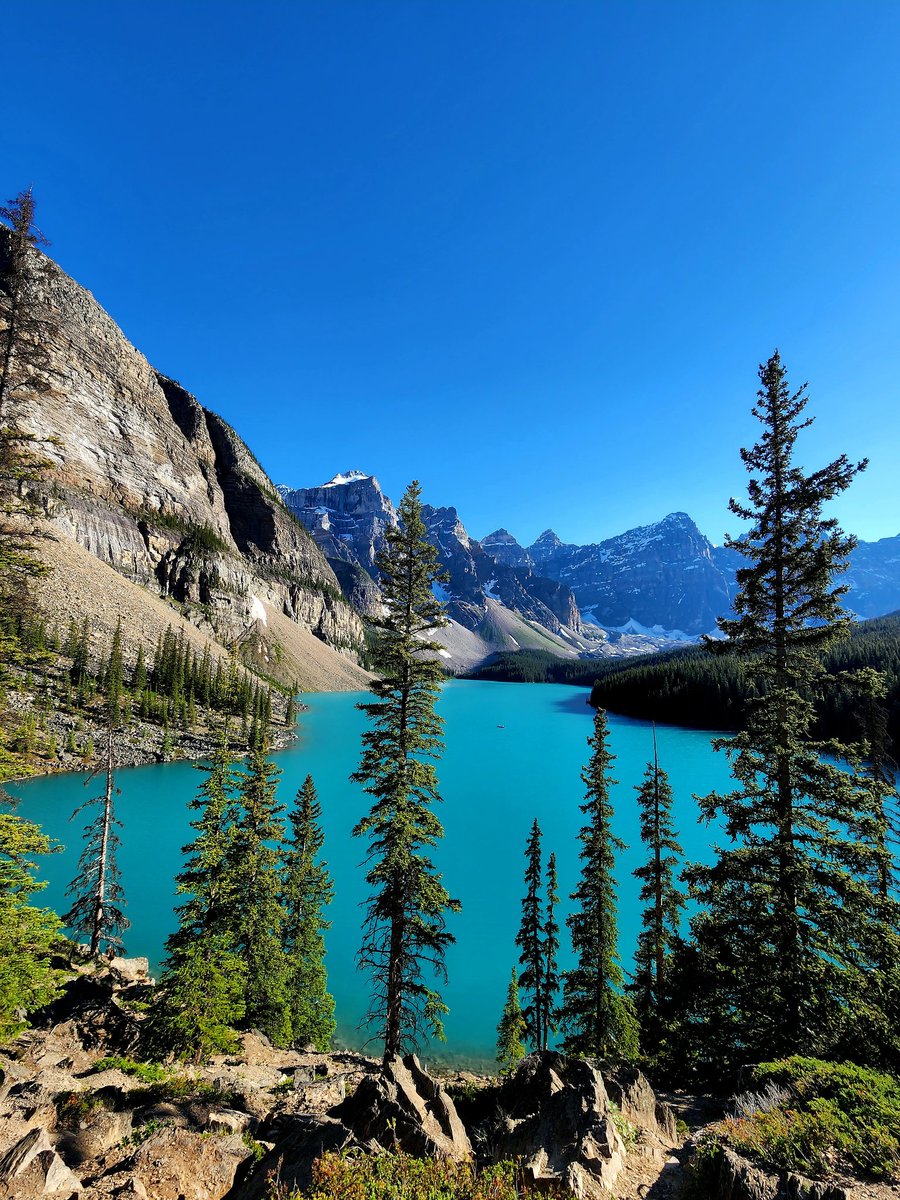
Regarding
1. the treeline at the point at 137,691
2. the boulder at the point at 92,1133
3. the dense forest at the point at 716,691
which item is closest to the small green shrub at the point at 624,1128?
the boulder at the point at 92,1133

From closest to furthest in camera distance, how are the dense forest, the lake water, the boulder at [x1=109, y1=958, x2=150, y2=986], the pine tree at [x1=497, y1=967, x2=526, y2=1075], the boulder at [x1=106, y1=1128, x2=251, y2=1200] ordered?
1. the boulder at [x1=106, y1=1128, x2=251, y2=1200]
2. the boulder at [x1=109, y1=958, x2=150, y2=986]
3. the pine tree at [x1=497, y1=967, x2=526, y2=1075]
4. the lake water
5. the dense forest

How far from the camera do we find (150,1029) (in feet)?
45.4

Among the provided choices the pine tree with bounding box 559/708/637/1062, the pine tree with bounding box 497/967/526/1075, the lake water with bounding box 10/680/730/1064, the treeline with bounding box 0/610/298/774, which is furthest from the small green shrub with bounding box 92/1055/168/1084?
the treeline with bounding box 0/610/298/774

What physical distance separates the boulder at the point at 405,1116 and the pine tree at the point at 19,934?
23.0 feet

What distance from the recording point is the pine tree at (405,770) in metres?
14.6

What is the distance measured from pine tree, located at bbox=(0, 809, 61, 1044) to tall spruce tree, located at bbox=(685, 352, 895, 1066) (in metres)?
14.6

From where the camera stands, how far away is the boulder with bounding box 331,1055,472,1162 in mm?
7266

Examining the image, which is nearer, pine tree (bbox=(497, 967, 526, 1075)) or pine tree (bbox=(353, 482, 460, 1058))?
pine tree (bbox=(353, 482, 460, 1058))

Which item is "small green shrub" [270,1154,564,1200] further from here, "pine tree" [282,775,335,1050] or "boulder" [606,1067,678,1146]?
"pine tree" [282,775,335,1050]

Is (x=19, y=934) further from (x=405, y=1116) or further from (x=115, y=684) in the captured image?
(x=115, y=684)

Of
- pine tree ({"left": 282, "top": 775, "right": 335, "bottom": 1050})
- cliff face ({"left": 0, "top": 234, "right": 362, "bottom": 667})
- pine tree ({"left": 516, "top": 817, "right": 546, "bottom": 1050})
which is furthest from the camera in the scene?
cliff face ({"left": 0, "top": 234, "right": 362, "bottom": 667})

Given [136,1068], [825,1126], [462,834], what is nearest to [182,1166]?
[136,1068]

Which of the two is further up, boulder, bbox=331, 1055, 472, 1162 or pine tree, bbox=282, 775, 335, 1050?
boulder, bbox=331, 1055, 472, 1162

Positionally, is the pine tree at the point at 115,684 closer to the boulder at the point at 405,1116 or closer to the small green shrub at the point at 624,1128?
the boulder at the point at 405,1116
